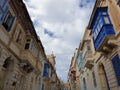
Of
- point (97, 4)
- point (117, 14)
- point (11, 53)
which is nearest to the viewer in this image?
point (117, 14)

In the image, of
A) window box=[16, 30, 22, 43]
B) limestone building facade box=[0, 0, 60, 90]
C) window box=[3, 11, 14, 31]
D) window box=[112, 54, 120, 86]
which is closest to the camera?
window box=[112, 54, 120, 86]

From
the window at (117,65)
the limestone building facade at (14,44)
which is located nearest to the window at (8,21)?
the limestone building facade at (14,44)

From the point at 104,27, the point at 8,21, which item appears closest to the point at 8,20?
the point at 8,21

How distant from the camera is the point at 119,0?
26.0ft

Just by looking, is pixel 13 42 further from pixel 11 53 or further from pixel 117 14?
pixel 117 14

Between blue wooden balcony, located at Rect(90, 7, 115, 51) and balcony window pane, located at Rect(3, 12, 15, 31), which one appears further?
balcony window pane, located at Rect(3, 12, 15, 31)

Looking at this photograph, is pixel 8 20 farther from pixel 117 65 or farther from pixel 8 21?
pixel 117 65

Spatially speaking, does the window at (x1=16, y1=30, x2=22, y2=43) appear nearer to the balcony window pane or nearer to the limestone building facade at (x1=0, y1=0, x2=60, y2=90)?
the limestone building facade at (x1=0, y1=0, x2=60, y2=90)

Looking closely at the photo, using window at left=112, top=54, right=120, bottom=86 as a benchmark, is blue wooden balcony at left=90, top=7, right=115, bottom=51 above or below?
above

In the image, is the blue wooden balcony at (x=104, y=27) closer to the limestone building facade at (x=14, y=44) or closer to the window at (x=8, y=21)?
the limestone building facade at (x=14, y=44)

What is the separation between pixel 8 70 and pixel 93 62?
865 centimetres

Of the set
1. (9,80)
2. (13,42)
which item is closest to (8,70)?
(9,80)

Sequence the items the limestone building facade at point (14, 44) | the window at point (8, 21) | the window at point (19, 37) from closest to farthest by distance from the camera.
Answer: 1. the limestone building facade at point (14, 44)
2. the window at point (8, 21)
3. the window at point (19, 37)

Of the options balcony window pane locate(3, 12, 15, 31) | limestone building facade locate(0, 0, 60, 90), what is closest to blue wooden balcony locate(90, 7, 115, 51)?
limestone building facade locate(0, 0, 60, 90)
